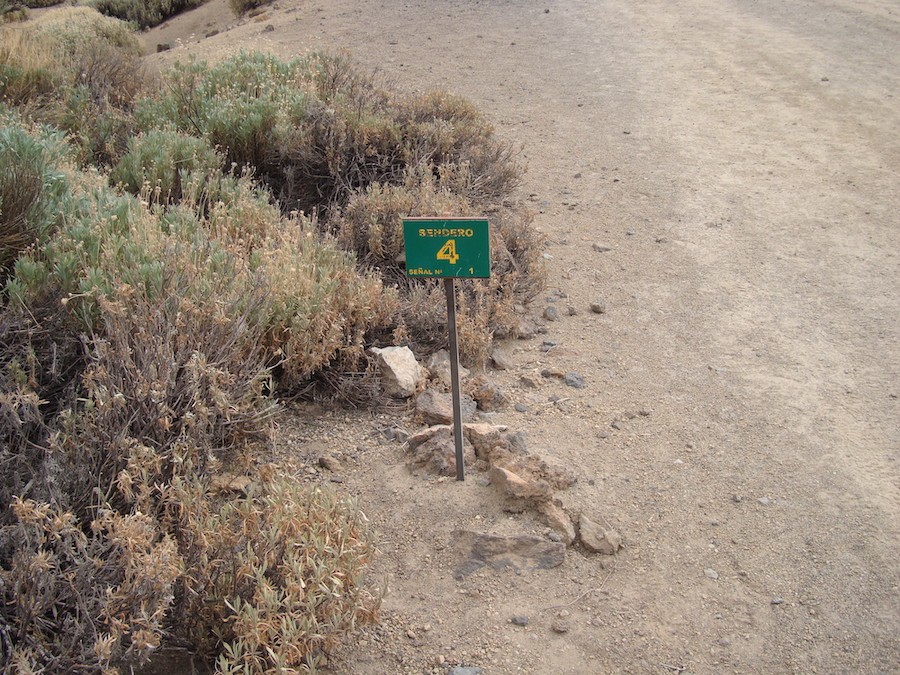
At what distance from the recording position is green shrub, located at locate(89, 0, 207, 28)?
19844 mm

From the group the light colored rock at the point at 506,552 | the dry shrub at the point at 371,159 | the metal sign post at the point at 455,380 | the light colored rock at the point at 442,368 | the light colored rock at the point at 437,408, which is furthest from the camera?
the dry shrub at the point at 371,159

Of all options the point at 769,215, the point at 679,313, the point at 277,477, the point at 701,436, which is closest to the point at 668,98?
the point at 769,215

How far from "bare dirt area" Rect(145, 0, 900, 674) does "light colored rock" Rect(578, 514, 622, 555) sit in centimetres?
5

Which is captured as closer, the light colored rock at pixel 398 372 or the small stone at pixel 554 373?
the light colored rock at pixel 398 372

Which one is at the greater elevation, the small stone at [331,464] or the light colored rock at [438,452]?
the light colored rock at [438,452]

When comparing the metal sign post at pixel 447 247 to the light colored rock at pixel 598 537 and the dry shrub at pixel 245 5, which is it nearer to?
the light colored rock at pixel 598 537

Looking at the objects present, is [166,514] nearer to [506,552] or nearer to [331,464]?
[331,464]

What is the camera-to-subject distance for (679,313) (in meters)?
5.61

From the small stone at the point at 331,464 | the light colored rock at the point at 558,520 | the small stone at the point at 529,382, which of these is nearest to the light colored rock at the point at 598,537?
the light colored rock at the point at 558,520

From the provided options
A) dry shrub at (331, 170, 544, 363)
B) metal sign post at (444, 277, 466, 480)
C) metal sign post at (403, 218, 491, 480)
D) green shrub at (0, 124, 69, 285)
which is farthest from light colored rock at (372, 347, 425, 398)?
green shrub at (0, 124, 69, 285)

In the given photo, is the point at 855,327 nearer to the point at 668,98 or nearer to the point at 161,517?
the point at 161,517

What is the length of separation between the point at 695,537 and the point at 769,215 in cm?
424

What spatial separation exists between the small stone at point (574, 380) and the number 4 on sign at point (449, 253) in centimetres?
154

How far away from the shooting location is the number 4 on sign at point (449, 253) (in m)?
3.50
